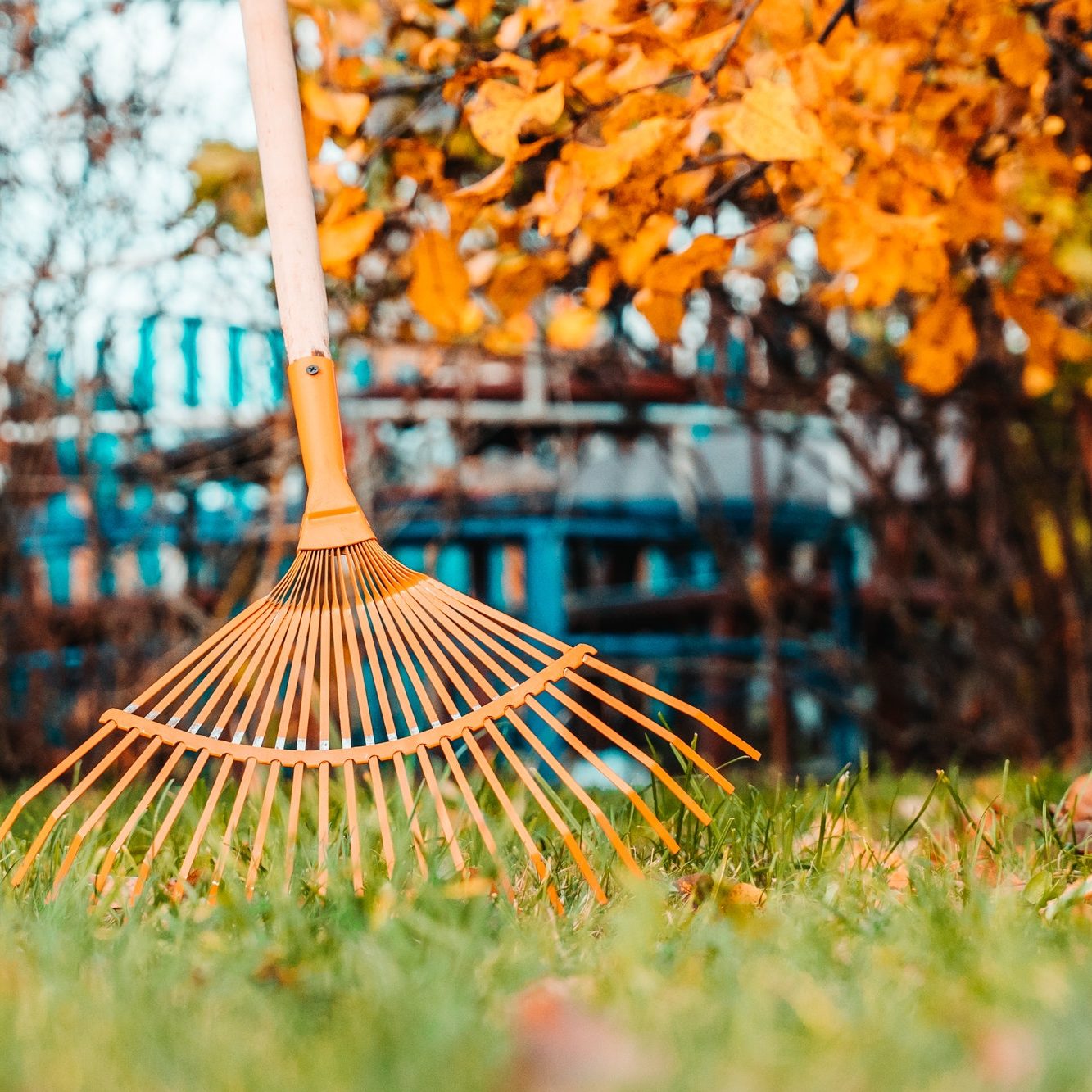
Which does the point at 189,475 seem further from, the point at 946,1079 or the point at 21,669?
the point at 946,1079

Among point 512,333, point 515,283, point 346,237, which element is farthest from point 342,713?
point 512,333

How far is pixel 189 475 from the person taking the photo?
130 inches

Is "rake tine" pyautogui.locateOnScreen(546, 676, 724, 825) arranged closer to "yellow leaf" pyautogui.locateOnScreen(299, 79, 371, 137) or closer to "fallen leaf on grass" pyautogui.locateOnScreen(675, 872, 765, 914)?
"fallen leaf on grass" pyautogui.locateOnScreen(675, 872, 765, 914)

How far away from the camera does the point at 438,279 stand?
1778 mm

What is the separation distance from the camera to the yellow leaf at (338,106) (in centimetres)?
164

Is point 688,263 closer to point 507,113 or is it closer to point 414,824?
point 507,113

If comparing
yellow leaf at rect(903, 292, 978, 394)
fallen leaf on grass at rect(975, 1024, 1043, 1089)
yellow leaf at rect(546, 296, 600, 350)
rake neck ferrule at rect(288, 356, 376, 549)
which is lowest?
fallen leaf on grass at rect(975, 1024, 1043, 1089)

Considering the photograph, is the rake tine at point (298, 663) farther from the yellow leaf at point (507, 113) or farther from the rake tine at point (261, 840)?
the yellow leaf at point (507, 113)

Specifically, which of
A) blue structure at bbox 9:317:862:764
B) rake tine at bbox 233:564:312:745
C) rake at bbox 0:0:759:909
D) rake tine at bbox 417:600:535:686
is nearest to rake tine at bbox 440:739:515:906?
rake at bbox 0:0:759:909

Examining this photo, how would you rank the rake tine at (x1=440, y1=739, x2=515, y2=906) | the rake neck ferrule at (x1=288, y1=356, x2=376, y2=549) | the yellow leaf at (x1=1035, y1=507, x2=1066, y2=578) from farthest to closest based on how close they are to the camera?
the yellow leaf at (x1=1035, y1=507, x2=1066, y2=578)
the rake neck ferrule at (x1=288, y1=356, x2=376, y2=549)
the rake tine at (x1=440, y1=739, x2=515, y2=906)

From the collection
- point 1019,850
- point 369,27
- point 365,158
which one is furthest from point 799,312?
point 1019,850

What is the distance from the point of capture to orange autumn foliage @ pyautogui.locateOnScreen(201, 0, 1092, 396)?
4.92ft

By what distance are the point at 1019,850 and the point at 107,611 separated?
2.50 metres

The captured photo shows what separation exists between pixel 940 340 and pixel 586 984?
1348 mm
